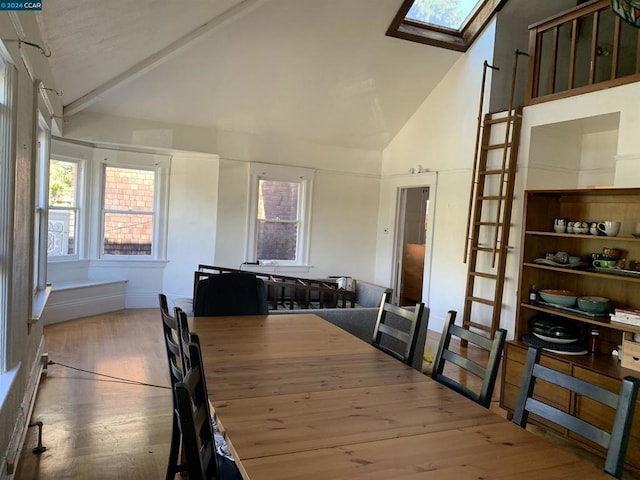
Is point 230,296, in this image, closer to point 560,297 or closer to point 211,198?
point 560,297

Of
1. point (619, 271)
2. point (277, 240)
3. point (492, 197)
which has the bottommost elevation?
point (277, 240)

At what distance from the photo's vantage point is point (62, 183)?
596 centimetres

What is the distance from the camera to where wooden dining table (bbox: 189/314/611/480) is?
49.8 inches

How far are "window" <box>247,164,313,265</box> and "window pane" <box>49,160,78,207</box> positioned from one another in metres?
2.36

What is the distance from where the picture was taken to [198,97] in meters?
5.79

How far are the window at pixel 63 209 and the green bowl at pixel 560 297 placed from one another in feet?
18.3

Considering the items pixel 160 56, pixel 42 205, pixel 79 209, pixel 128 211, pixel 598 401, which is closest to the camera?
pixel 598 401

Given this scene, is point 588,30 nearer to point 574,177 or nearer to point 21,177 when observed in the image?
point 574,177

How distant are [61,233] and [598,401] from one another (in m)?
6.21

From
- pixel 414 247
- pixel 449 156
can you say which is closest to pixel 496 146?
pixel 449 156

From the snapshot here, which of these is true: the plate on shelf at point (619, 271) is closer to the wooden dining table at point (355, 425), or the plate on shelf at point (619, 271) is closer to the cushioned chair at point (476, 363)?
the cushioned chair at point (476, 363)

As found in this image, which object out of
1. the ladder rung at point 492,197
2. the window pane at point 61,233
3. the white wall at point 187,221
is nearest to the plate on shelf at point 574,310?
the ladder rung at point 492,197

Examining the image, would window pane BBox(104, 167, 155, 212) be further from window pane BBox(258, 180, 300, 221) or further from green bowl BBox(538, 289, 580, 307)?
green bowl BBox(538, 289, 580, 307)

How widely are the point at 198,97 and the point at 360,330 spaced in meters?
3.69
